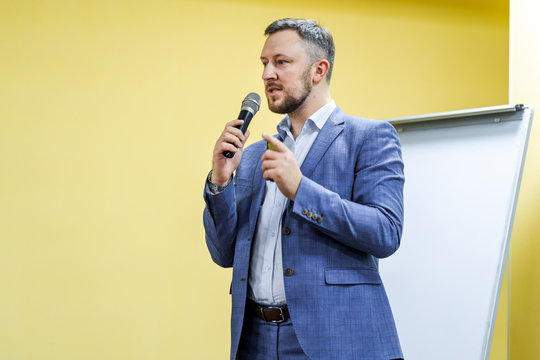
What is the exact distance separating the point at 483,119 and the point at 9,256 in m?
2.41

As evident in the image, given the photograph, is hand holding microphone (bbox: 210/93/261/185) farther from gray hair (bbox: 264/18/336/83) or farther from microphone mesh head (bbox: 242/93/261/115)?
gray hair (bbox: 264/18/336/83)

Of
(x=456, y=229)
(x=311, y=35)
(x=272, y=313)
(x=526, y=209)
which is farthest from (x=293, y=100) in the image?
(x=526, y=209)

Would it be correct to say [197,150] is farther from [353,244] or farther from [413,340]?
[353,244]

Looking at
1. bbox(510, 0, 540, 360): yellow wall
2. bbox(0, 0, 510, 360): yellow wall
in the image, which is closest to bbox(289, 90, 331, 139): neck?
bbox(510, 0, 540, 360): yellow wall

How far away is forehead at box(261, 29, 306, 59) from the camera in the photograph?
1533 millimetres

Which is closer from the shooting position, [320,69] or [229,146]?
[229,146]

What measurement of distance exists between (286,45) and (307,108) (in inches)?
6.8

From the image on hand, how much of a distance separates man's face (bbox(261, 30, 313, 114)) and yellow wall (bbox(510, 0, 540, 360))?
57.8 inches

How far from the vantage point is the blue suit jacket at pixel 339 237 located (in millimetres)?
1307

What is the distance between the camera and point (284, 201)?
1496 mm

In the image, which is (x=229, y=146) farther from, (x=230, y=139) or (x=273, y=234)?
(x=273, y=234)

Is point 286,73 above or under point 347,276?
above

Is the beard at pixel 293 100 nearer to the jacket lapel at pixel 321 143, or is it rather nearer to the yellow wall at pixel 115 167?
the jacket lapel at pixel 321 143

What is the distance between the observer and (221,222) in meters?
1.52
